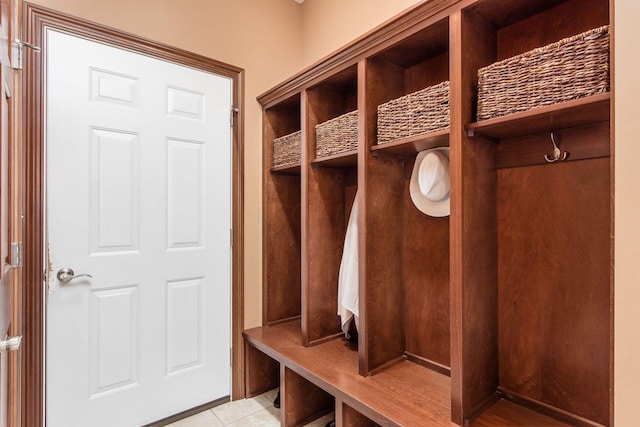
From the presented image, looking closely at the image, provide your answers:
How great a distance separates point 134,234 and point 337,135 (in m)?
1.29

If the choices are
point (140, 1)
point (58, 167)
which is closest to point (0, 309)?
point (58, 167)

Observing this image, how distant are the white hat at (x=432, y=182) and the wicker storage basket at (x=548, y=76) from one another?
31 centimetres

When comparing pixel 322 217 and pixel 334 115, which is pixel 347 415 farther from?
pixel 334 115

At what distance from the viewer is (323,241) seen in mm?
2141

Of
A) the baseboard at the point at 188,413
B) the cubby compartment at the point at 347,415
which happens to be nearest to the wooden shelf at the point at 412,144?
the cubby compartment at the point at 347,415

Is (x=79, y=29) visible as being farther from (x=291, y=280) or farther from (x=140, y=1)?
(x=291, y=280)

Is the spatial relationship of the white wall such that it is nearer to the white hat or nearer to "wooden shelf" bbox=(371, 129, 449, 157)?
"wooden shelf" bbox=(371, 129, 449, 157)

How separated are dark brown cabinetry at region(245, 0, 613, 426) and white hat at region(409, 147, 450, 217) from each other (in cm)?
9

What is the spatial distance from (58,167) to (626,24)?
2294 millimetres

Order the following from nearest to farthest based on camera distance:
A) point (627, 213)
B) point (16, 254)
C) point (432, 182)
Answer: point (627, 213)
point (16, 254)
point (432, 182)

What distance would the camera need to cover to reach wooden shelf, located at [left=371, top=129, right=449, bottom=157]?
4.67ft

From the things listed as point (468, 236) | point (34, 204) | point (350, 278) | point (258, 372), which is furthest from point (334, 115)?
point (258, 372)

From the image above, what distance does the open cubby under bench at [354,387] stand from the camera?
52.7 inches

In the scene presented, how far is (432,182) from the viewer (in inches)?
61.0
